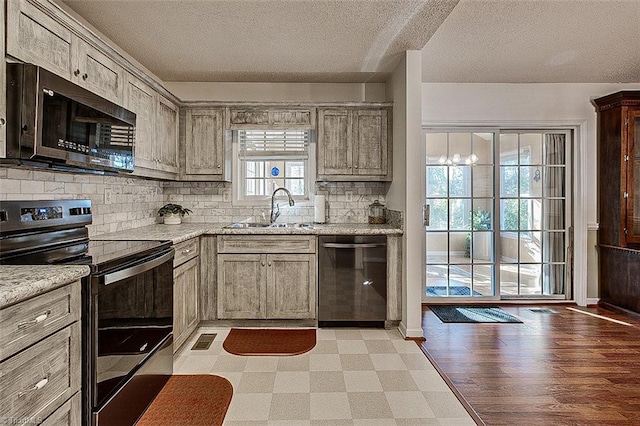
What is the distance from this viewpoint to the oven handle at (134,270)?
1753 mm

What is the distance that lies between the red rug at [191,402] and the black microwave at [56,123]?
140 centimetres

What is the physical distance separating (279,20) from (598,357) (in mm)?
3409

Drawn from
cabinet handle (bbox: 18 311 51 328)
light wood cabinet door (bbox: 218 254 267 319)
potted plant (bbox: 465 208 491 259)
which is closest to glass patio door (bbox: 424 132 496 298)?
potted plant (bbox: 465 208 491 259)

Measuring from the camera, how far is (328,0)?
247 cm

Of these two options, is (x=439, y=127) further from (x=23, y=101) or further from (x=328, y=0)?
(x=23, y=101)

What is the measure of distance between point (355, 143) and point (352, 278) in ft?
4.38

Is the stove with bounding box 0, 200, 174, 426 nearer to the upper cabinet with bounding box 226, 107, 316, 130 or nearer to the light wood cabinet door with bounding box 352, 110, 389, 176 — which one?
the upper cabinet with bounding box 226, 107, 316, 130

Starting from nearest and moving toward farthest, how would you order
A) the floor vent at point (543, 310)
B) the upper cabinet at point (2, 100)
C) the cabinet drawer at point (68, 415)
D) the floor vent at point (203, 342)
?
the cabinet drawer at point (68, 415)
the upper cabinet at point (2, 100)
the floor vent at point (203, 342)
the floor vent at point (543, 310)

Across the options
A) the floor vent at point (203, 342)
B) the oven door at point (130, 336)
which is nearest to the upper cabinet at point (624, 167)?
the floor vent at point (203, 342)

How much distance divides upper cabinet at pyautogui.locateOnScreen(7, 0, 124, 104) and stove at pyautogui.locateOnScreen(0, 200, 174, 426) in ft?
2.41

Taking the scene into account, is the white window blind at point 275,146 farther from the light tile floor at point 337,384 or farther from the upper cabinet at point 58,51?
the light tile floor at point 337,384

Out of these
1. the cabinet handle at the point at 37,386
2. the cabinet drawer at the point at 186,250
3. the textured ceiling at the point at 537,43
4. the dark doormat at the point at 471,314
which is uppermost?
the textured ceiling at the point at 537,43

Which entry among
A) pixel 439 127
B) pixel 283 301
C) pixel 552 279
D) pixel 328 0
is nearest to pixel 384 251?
pixel 283 301

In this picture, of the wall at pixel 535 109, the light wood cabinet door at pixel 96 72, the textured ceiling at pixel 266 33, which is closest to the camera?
the light wood cabinet door at pixel 96 72
